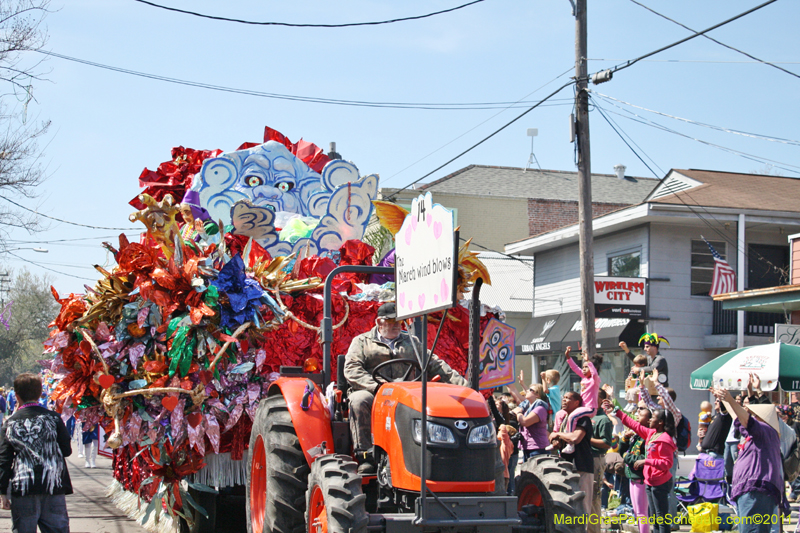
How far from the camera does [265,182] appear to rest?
33.0 ft

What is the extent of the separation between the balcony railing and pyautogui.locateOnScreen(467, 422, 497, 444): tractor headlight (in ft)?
48.9

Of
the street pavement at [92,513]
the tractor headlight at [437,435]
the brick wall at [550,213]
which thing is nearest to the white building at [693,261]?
the brick wall at [550,213]

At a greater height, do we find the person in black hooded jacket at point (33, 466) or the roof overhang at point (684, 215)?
the roof overhang at point (684, 215)

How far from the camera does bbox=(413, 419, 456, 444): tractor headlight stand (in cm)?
489

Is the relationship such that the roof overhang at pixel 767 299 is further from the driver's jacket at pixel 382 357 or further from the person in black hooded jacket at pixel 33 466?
the person in black hooded jacket at pixel 33 466

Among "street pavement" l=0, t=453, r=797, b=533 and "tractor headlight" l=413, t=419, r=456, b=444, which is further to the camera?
"street pavement" l=0, t=453, r=797, b=533

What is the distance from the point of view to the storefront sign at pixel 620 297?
706 inches

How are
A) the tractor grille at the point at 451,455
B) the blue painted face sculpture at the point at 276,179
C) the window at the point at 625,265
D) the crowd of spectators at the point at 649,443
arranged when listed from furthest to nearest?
the window at the point at 625,265, the blue painted face sculpture at the point at 276,179, the crowd of spectators at the point at 649,443, the tractor grille at the point at 451,455

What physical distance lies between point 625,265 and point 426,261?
16148 millimetres

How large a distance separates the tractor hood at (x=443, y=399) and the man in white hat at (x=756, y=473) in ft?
7.77

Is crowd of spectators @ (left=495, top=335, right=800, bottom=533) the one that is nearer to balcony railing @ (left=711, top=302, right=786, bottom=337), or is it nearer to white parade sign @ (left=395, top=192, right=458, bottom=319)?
white parade sign @ (left=395, top=192, right=458, bottom=319)

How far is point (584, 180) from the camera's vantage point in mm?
12242

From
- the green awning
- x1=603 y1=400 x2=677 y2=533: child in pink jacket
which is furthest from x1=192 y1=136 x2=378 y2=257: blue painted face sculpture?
the green awning

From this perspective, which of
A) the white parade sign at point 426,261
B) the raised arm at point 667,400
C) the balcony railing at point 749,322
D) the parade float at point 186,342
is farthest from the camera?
the balcony railing at point 749,322
